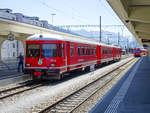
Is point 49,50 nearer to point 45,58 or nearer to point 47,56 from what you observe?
point 47,56

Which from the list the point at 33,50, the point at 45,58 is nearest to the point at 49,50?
the point at 45,58

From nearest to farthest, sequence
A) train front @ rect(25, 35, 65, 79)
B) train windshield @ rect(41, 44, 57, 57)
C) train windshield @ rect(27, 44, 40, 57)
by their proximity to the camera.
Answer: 1. train front @ rect(25, 35, 65, 79)
2. train windshield @ rect(41, 44, 57, 57)
3. train windshield @ rect(27, 44, 40, 57)

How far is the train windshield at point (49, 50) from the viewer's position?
14.8m

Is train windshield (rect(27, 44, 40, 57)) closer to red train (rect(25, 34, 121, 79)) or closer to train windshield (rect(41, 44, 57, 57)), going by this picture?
Answer: red train (rect(25, 34, 121, 79))

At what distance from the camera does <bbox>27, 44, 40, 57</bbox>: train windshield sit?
1494 cm

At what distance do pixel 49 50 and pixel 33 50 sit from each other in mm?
1028

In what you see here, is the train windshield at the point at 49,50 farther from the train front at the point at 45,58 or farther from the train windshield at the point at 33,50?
the train windshield at the point at 33,50

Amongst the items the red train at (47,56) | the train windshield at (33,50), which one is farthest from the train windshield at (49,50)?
the train windshield at (33,50)

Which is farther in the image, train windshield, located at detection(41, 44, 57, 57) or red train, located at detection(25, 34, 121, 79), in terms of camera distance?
train windshield, located at detection(41, 44, 57, 57)

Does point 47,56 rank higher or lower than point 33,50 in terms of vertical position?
lower

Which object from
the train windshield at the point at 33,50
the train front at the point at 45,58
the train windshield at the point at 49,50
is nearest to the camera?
the train front at the point at 45,58

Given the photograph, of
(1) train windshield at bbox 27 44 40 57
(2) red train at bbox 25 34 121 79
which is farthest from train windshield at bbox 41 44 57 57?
(1) train windshield at bbox 27 44 40 57

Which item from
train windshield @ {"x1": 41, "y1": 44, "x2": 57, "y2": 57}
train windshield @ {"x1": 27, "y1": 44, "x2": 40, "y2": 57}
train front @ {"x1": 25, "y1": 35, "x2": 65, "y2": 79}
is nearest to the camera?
train front @ {"x1": 25, "y1": 35, "x2": 65, "y2": 79}

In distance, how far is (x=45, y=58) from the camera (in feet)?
48.3
